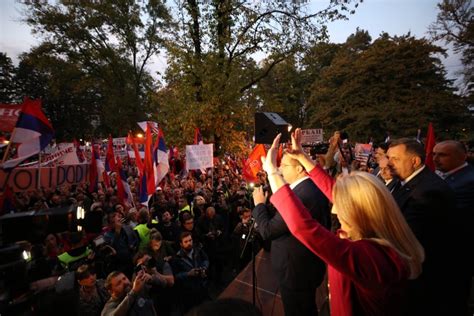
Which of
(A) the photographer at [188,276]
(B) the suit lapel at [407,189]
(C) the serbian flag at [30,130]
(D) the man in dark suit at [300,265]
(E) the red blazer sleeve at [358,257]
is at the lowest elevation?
(A) the photographer at [188,276]

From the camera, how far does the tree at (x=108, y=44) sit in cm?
2258

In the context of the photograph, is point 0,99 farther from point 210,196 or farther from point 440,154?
point 440,154

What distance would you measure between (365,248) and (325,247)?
0.17 meters

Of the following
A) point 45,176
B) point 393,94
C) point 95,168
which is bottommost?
point 45,176

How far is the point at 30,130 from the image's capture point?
518 centimetres

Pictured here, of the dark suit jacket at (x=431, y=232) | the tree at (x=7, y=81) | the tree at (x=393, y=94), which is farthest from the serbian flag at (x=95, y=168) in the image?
the tree at (x=7, y=81)

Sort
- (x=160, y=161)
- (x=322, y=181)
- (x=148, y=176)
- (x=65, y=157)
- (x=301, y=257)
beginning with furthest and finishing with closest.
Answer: (x=65, y=157) → (x=160, y=161) → (x=148, y=176) → (x=301, y=257) → (x=322, y=181)

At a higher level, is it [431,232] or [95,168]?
[431,232]

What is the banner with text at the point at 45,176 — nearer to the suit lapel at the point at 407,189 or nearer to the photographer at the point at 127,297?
the photographer at the point at 127,297

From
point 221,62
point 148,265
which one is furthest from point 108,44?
point 148,265

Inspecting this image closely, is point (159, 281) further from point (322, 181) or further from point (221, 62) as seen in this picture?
point (221, 62)

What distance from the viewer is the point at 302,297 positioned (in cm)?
265

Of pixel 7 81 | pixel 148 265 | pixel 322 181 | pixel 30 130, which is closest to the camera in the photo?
pixel 322 181

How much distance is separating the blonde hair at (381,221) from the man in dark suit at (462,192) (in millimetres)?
1144
